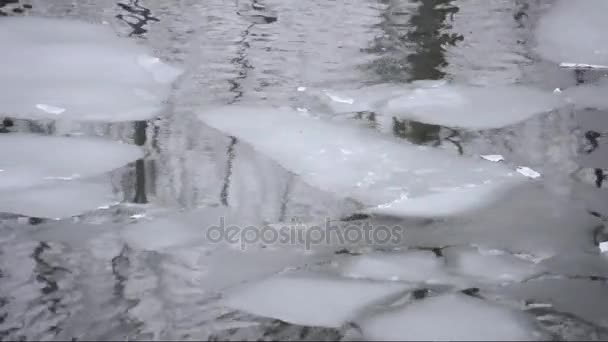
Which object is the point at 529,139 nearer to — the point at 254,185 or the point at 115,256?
the point at 254,185

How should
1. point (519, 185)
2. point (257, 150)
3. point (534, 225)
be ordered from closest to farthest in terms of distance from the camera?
1. point (534, 225)
2. point (519, 185)
3. point (257, 150)

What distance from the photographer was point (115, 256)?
1015 millimetres

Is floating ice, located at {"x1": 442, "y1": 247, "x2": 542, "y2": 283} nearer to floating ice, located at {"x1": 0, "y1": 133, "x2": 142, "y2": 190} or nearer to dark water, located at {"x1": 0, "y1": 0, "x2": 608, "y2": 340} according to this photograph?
dark water, located at {"x1": 0, "y1": 0, "x2": 608, "y2": 340}

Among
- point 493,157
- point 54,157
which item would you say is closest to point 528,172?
point 493,157

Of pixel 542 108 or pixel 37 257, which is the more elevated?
pixel 542 108

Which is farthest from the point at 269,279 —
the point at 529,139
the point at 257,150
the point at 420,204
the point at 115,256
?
the point at 529,139

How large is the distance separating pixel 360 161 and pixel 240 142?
234 millimetres

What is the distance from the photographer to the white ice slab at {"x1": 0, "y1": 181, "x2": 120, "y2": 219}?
113cm

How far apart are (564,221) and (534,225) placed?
0.05 m

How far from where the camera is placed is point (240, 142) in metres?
1.39

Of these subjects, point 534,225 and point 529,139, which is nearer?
point 534,225

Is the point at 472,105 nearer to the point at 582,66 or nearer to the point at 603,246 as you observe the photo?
the point at 582,66

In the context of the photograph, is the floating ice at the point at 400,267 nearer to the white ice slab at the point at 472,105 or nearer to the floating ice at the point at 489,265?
the floating ice at the point at 489,265

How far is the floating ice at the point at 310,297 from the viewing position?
904 mm
